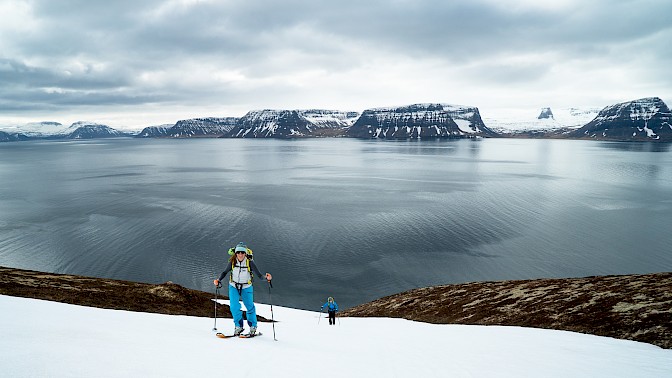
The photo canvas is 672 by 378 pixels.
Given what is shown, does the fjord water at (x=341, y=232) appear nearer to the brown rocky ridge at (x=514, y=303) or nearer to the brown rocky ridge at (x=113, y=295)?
the brown rocky ridge at (x=514, y=303)

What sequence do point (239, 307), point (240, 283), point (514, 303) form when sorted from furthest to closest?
point (514, 303)
point (240, 283)
point (239, 307)

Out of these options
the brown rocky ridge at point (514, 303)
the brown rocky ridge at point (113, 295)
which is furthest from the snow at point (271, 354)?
the brown rocky ridge at point (113, 295)

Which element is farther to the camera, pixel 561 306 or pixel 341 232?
pixel 341 232

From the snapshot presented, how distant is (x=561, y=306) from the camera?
82.8ft

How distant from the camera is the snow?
664cm

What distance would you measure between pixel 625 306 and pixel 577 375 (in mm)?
16520

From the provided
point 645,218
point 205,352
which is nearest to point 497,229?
point 645,218

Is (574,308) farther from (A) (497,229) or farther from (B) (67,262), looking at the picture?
(B) (67,262)

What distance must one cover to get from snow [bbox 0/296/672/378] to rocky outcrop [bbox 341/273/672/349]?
4394 millimetres

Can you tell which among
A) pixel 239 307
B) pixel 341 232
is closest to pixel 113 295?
pixel 239 307

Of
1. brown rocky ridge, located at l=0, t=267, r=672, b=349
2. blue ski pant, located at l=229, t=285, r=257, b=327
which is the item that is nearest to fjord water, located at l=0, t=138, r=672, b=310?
brown rocky ridge, located at l=0, t=267, r=672, b=349

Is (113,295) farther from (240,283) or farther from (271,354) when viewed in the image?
(271,354)

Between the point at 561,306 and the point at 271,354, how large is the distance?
80.5ft

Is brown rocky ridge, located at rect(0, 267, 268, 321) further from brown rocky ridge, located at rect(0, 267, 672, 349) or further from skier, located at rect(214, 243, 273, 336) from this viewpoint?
skier, located at rect(214, 243, 273, 336)
